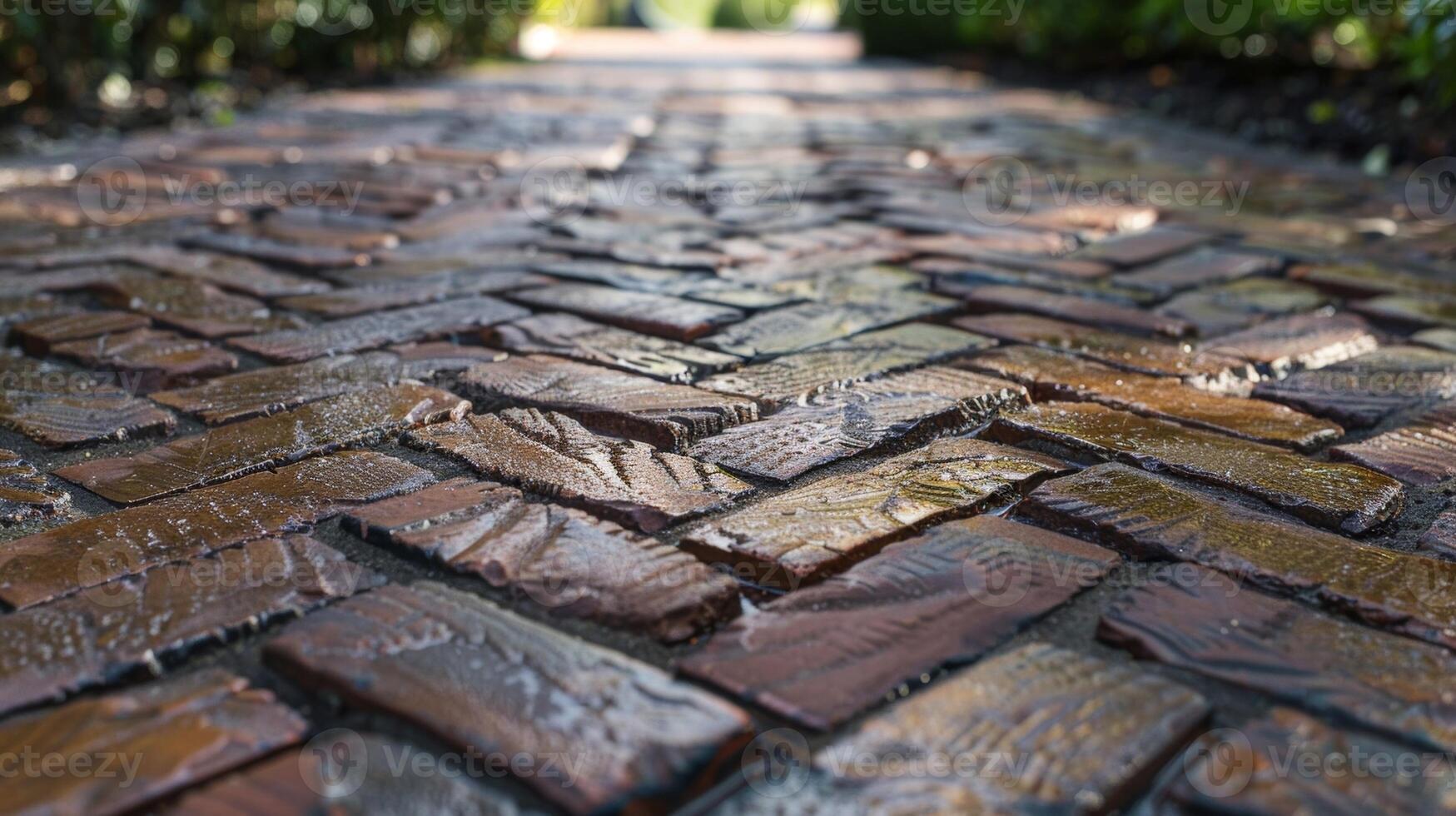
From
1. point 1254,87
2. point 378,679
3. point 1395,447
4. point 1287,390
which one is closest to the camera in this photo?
point 378,679

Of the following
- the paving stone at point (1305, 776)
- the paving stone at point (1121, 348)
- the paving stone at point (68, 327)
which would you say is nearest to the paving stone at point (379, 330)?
the paving stone at point (68, 327)

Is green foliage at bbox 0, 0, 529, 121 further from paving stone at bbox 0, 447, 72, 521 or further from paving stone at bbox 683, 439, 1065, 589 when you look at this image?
paving stone at bbox 683, 439, 1065, 589

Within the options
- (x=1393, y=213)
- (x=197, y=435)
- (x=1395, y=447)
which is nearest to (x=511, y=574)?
(x=197, y=435)

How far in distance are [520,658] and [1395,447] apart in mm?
1437

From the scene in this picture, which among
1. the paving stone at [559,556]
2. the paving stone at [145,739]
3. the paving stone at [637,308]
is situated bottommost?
the paving stone at [145,739]

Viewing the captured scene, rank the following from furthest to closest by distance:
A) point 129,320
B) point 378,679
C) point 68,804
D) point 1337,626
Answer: point 129,320
point 1337,626
point 378,679
point 68,804

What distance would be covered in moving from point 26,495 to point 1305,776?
1635mm

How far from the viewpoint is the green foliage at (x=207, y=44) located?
5.62 meters

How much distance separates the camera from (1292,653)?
4.14 ft

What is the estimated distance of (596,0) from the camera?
61.5 ft

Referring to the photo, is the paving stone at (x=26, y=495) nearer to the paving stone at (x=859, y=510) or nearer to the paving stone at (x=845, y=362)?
the paving stone at (x=859, y=510)

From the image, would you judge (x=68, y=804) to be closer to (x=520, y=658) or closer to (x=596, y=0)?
(x=520, y=658)

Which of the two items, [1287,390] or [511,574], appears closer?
[511,574]

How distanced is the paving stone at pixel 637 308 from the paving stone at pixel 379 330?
0.38 feet
